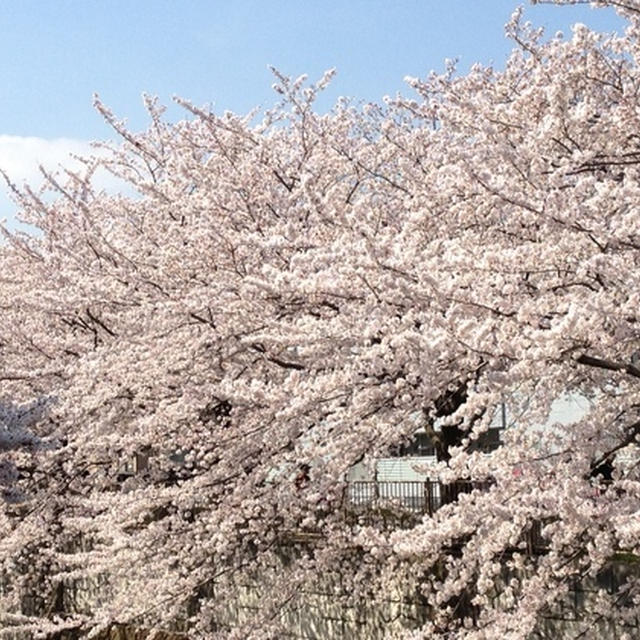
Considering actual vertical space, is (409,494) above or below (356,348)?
below

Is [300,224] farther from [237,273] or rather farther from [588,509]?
[588,509]

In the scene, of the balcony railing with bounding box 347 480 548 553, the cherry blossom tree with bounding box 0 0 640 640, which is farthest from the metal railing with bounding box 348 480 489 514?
the cherry blossom tree with bounding box 0 0 640 640

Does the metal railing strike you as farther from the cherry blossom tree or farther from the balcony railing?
the cherry blossom tree

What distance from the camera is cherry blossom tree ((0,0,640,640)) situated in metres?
6.15

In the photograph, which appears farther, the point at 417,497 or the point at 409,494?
the point at 409,494

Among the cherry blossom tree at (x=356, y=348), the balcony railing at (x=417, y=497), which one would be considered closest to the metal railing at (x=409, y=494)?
the balcony railing at (x=417, y=497)

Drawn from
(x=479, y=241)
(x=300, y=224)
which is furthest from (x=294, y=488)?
(x=479, y=241)

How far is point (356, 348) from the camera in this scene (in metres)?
8.44

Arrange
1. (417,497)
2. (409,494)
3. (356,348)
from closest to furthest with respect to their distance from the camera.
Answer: (356,348), (417,497), (409,494)

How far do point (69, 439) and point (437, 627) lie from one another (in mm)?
4583

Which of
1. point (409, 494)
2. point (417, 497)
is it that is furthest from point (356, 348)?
point (409, 494)

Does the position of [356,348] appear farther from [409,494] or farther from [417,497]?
[409,494]

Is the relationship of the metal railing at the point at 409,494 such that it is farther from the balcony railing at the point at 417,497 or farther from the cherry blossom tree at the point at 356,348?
the cherry blossom tree at the point at 356,348

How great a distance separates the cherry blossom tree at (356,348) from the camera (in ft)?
20.2
